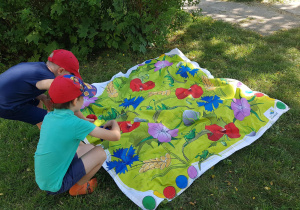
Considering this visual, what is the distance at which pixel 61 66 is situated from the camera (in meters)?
2.70

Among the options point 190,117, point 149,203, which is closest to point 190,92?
point 190,117

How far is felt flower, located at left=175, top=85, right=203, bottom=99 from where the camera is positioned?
3677mm

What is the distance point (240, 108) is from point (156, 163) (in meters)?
1.38

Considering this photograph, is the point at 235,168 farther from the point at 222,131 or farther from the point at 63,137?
the point at 63,137

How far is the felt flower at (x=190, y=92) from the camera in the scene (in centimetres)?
368

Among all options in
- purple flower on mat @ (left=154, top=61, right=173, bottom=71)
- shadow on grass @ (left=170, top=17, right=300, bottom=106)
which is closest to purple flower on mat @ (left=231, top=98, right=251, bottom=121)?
shadow on grass @ (left=170, top=17, right=300, bottom=106)

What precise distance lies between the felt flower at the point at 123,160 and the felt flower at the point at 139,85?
4.15ft

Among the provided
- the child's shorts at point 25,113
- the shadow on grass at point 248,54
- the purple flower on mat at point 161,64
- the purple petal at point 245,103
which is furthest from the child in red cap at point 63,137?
the shadow on grass at point 248,54

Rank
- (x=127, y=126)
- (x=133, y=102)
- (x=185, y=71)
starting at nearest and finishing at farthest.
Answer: (x=127, y=126), (x=133, y=102), (x=185, y=71)

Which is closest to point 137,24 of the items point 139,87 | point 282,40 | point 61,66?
point 139,87

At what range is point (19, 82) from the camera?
8.86 feet

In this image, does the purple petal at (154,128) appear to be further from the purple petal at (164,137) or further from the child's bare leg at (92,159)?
the child's bare leg at (92,159)

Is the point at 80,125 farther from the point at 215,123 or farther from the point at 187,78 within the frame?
the point at 187,78

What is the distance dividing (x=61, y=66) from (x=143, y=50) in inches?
104
